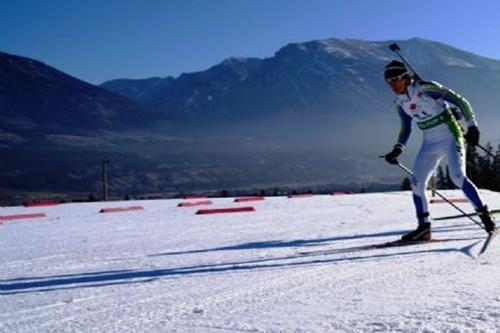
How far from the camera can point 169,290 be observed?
190 inches

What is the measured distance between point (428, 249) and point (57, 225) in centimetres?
856

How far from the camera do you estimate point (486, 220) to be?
716 centimetres

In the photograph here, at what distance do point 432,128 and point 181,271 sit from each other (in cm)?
366

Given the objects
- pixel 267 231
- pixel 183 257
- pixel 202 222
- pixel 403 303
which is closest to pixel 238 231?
pixel 267 231

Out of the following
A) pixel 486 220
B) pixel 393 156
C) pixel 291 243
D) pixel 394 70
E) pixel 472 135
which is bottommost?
pixel 291 243

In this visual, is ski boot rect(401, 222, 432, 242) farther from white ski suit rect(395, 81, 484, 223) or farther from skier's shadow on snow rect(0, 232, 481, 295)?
skier's shadow on snow rect(0, 232, 481, 295)

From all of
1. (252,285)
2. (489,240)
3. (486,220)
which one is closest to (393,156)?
(486,220)

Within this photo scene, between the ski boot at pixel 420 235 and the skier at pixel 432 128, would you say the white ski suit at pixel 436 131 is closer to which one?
the skier at pixel 432 128

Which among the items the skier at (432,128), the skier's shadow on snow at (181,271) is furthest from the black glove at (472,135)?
the skier's shadow on snow at (181,271)

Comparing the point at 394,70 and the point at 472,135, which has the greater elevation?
the point at 394,70

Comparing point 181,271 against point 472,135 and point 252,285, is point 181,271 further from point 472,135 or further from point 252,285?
point 472,135

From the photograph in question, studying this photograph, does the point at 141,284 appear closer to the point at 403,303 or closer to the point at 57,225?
the point at 403,303

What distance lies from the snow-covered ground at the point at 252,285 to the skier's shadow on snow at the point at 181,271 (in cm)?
1

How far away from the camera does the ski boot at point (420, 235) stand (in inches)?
288
